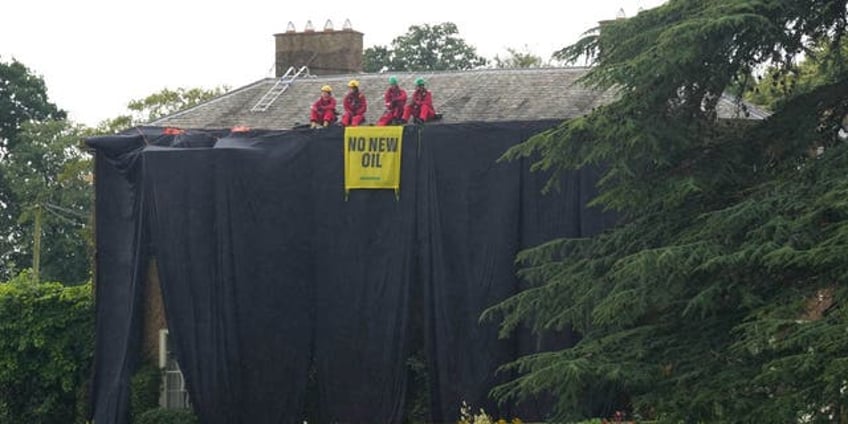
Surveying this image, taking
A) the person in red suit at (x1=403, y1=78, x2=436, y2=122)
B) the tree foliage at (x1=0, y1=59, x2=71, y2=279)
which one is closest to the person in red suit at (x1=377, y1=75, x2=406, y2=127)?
the person in red suit at (x1=403, y1=78, x2=436, y2=122)

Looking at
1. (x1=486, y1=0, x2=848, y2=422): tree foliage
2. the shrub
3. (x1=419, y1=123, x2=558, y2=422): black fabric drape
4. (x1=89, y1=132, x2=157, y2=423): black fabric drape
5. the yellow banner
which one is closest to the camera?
(x1=486, y1=0, x2=848, y2=422): tree foliage

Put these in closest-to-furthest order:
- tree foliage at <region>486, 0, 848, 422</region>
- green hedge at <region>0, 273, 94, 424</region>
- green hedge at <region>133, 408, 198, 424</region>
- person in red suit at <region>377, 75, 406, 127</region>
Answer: tree foliage at <region>486, 0, 848, 422</region> → person in red suit at <region>377, 75, 406, 127</region> → green hedge at <region>133, 408, 198, 424</region> → green hedge at <region>0, 273, 94, 424</region>

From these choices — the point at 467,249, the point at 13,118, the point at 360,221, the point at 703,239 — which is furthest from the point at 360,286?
the point at 13,118

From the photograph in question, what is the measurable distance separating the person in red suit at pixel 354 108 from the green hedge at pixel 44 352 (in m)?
6.09

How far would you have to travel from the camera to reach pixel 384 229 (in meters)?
29.3

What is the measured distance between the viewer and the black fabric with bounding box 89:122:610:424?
93.8 ft

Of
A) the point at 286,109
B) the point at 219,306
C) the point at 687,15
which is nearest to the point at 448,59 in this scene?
the point at 286,109

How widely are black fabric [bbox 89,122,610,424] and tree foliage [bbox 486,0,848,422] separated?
33.2 feet

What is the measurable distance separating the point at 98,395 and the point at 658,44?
17.3 metres

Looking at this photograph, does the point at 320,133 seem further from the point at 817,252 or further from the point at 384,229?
the point at 817,252

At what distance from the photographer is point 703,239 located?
50.8ft

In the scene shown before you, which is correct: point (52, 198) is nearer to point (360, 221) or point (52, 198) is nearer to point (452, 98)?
point (452, 98)

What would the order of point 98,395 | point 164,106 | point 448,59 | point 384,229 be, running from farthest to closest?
point 448,59
point 164,106
point 98,395
point 384,229

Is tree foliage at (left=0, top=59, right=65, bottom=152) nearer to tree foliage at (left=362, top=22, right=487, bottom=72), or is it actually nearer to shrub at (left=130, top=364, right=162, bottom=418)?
tree foliage at (left=362, top=22, right=487, bottom=72)
